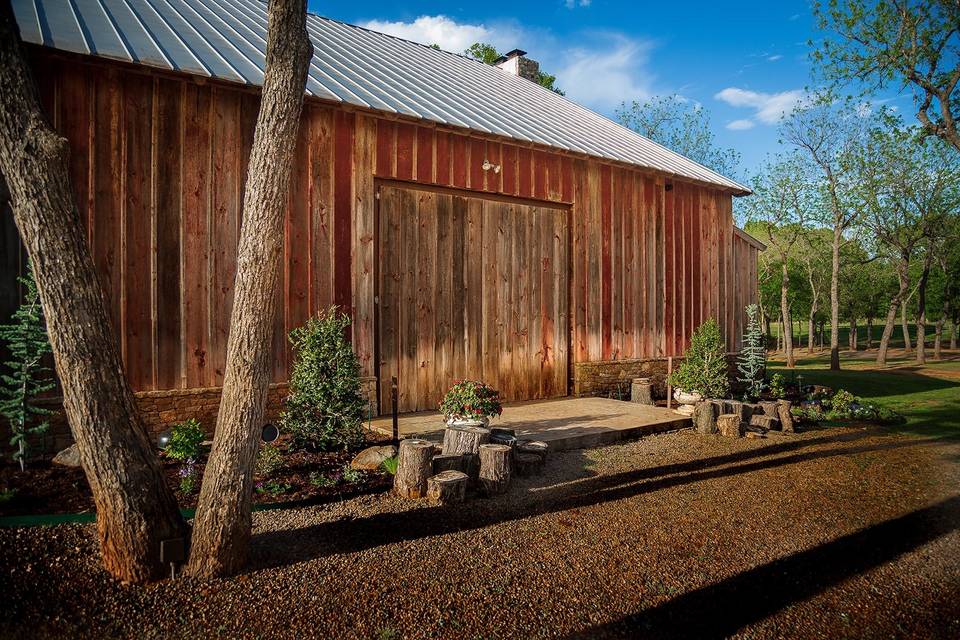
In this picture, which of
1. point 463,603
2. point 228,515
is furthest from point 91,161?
point 463,603

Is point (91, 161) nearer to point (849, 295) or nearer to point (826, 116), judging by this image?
point (826, 116)

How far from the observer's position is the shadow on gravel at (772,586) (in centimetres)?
312

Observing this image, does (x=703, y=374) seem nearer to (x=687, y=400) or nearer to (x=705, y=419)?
(x=687, y=400)

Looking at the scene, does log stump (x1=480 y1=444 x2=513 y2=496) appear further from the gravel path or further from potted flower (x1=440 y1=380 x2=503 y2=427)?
potted flower (x1=440 y1=380 x2=503 y2=427)

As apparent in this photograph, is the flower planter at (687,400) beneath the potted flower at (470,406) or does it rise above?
beneath

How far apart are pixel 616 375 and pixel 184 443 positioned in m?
7.36

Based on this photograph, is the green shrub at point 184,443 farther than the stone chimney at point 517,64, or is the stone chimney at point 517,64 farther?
the stone chimney at point 517,64

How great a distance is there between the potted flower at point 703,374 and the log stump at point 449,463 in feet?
15.4

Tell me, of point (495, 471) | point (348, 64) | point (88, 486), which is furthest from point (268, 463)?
point (348, 64)

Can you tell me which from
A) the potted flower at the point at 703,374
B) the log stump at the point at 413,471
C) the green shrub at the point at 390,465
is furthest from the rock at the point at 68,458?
the potted flower at the point at 703,374

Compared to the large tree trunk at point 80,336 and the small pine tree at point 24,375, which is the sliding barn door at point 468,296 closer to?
the small pine tree at point 24,375

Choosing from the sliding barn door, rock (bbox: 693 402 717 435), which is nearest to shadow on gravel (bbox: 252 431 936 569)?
rock (bbox: 693 402 717 435)

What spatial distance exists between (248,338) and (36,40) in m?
4.60

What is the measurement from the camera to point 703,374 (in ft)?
30.2
